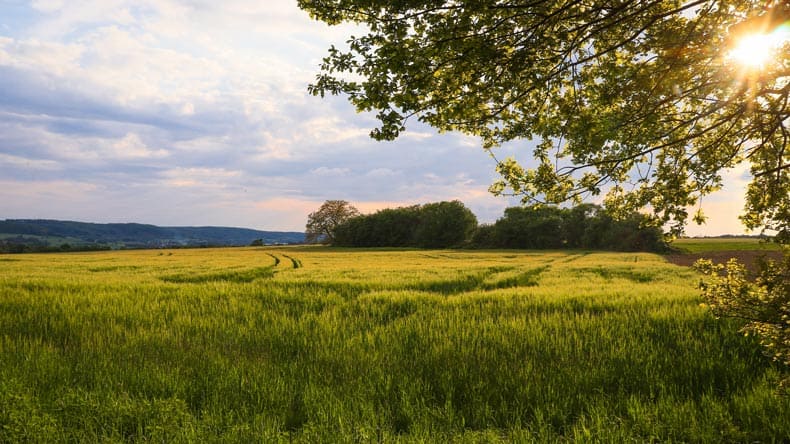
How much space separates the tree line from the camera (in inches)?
3585

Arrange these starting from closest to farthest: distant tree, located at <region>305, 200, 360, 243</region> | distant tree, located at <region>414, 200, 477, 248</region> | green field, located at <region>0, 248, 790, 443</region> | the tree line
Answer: green field, located at <region>0, 248, 790, 443</region>
the tree line
distant tree, located at <region>414, 200, 477, 248</region>
distant tree, located at <region>305, 200, 360, 243</region>

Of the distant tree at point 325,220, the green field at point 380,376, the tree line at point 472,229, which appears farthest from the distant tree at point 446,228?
the green field at point 380,376

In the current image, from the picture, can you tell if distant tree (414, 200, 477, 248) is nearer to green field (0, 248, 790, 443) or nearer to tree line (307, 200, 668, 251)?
tree line (307, 200, 668, 251)

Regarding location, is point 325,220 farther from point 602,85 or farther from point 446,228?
point 602,85

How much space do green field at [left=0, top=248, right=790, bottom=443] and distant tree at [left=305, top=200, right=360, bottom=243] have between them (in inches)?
4790

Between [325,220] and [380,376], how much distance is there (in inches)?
5051

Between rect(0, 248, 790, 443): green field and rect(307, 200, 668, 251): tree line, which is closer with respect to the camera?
rect(0, 248, 790, 443): green field

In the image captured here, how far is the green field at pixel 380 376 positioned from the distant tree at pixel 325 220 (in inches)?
4790

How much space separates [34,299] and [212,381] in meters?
8.24

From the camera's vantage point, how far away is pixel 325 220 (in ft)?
433

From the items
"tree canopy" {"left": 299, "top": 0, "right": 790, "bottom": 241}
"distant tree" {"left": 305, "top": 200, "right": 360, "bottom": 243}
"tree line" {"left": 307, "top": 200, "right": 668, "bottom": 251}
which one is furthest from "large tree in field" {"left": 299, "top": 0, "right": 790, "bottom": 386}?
"distant tree" {"left": 305, "top": 200, "right": 360, "bottom": 243}

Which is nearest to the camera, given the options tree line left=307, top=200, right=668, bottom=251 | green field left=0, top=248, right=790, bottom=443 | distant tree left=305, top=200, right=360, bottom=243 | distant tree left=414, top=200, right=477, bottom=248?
green field left=0, top=248, right=790, bottom=443

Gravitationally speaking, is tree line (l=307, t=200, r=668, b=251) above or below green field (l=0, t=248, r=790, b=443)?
above

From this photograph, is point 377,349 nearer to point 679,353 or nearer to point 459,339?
point 459,339
